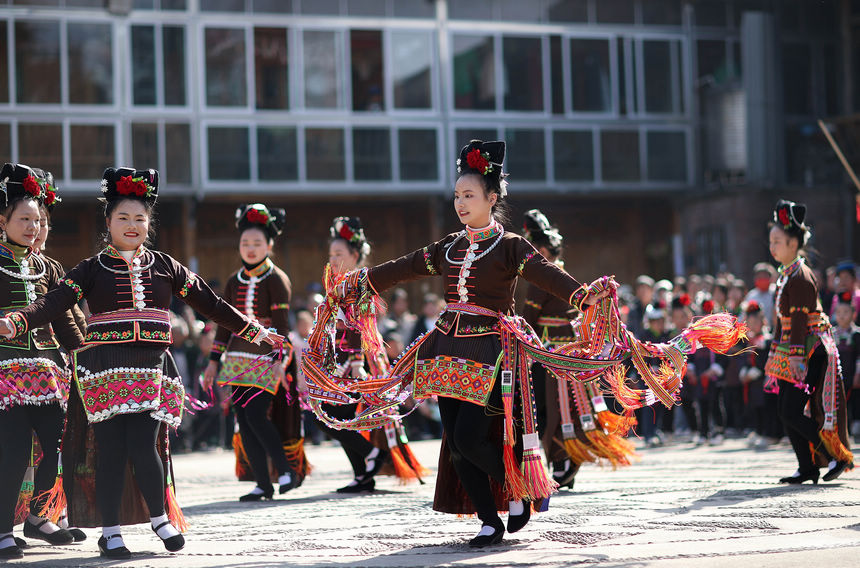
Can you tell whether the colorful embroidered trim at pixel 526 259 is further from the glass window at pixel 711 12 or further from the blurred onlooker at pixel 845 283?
the glass window at pixel 711 12

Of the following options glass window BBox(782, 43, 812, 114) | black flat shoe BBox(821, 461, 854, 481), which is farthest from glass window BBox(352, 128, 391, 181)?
black flat shoe BBox(821, 461, 854, 481)

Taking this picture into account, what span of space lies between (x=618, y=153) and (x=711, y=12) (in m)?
3.90

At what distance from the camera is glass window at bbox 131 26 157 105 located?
23.1m

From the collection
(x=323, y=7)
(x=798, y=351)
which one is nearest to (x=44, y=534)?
(x=798, y=351)

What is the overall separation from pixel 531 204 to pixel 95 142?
9355 millimetres

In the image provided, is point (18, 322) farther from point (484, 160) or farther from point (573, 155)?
point (573, 155)

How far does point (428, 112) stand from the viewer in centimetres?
2481

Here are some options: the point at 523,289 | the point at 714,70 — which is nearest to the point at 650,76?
the point at 714,70

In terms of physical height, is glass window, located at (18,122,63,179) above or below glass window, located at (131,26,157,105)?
below

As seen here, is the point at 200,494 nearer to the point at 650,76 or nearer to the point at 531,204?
the point at 531,204

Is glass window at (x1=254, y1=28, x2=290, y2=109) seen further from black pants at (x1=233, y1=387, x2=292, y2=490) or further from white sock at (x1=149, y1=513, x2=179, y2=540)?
white sock at (x1=149, y1=513, x2=179, y2=540)

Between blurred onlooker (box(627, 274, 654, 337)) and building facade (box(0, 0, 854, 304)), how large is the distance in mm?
9757

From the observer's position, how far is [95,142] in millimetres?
22875

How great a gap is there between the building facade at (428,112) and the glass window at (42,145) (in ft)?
0.13
